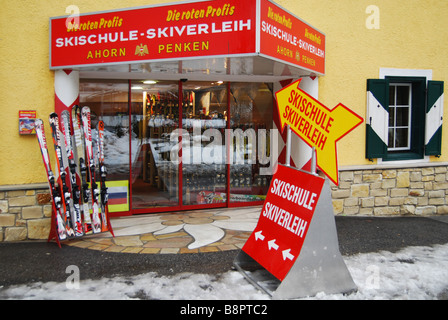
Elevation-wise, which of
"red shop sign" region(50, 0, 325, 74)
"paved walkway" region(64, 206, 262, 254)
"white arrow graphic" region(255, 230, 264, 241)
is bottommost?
"paved walkway" region(64, 206, 262, 254)

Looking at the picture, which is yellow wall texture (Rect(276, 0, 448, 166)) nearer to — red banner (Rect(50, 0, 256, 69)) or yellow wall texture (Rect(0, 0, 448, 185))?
yellow wall texture (Rect(0, 0, 448, 185))

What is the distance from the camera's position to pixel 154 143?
21.6ft

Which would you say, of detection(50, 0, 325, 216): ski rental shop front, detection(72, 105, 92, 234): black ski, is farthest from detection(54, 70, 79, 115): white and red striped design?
detection(72, 105, 92, 234): black ski

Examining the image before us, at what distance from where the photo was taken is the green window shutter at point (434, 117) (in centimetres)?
695

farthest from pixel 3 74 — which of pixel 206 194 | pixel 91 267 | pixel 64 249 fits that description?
pixel 206 194

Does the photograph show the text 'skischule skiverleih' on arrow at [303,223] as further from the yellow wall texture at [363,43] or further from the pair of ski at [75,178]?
the yellow wall texture at [363,43]

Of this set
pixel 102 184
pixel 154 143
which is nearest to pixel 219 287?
pixel 102 184

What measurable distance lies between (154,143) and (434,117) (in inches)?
205

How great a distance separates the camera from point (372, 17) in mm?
6617

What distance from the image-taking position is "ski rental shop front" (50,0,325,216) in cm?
469

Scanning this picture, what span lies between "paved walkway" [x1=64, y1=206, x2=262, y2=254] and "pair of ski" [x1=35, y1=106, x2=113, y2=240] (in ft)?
0.89

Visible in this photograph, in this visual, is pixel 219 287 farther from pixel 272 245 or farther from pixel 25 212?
pixel 25 212

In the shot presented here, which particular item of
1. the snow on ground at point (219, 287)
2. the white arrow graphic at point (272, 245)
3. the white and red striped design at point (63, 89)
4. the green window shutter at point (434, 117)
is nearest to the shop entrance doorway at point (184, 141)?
the white and red striped design at point (63, 89)
